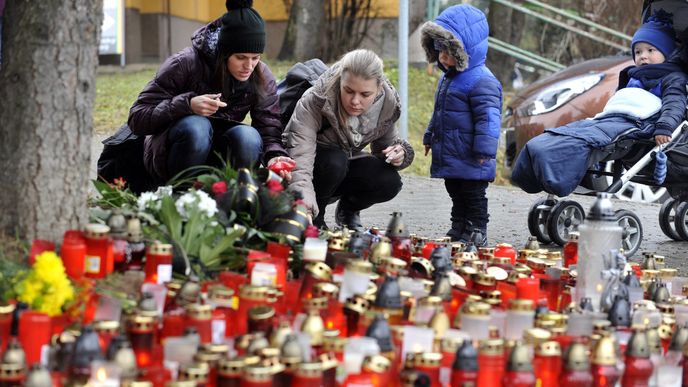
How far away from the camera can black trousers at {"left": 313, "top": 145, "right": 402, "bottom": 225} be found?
246 inches

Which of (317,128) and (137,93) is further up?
(137,93)

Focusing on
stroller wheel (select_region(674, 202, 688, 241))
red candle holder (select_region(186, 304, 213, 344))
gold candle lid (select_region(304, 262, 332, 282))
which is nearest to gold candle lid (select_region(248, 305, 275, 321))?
red candle holder (select_region(186, 304, 213, 344))

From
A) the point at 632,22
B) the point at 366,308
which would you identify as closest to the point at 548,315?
the point at 366,308

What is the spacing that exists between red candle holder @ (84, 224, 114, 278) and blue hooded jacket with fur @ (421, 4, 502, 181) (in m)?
3.31

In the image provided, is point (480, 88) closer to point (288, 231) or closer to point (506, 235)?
point (506, 235)

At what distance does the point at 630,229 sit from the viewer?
739cm

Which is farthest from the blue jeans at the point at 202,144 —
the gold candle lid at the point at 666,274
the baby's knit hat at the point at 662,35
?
the baby's knit hat at the point at 662,35

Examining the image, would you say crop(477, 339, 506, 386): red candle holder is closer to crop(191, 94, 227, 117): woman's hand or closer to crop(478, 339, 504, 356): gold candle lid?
crop(478, 339, 504, 356): gold candle lid

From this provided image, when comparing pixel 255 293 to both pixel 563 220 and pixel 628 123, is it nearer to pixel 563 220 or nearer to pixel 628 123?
pixel 628 123

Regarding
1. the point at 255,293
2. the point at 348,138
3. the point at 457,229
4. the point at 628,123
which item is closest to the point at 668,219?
the point at 628,123

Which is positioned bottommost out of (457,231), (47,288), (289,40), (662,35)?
(457,231)

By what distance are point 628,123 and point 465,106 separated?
0.96 meters

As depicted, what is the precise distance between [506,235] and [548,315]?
4.25m

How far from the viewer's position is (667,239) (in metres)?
8.27
